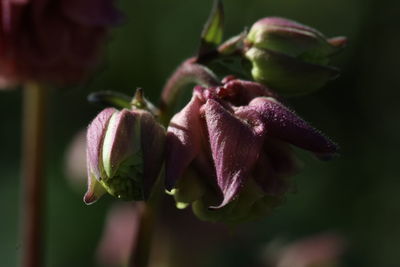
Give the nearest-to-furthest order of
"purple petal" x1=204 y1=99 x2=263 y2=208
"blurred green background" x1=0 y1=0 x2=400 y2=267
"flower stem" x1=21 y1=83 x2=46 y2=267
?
"purple petal" x1=204 y1=99 x2=263 y2=208
"flower stem" x1=21 y1=83 x2=46 y2=267
"blurred green background" x1=0 y1=0 x2=400 y2=267

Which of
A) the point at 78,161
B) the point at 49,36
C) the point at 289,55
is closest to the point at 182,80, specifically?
the point at 289,55

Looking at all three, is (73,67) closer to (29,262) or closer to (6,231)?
(29,262)

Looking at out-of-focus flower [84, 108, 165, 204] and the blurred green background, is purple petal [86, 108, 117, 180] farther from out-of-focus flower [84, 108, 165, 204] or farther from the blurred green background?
the blurred green background

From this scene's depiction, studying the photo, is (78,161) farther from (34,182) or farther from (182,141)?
(182,141)

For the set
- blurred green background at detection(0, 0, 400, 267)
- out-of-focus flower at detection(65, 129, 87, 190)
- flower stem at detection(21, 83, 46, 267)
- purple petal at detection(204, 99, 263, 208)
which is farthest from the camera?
blurred green background at detection(0, 0, 400, 267)

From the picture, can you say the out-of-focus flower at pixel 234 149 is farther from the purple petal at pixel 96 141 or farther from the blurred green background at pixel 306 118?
the blurred green background at pixel 306 118

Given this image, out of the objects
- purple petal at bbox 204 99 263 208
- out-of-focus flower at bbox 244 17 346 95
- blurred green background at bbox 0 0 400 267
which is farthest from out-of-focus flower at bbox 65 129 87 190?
blurred green background at bbox 0 0 400 267

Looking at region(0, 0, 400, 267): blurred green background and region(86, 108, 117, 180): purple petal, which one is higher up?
region(86, 108, 117, 180): purple petal

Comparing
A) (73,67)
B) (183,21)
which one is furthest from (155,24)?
(73,67)
